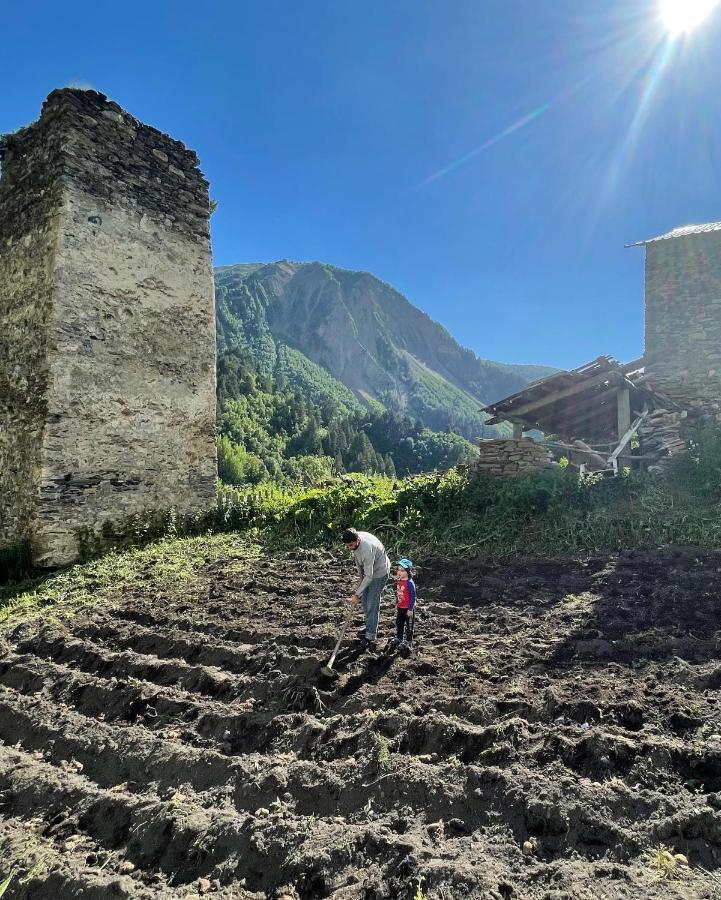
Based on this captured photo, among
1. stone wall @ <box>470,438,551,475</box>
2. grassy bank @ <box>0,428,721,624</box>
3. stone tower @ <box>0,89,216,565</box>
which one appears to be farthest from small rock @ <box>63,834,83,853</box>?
stone wall @ <box>470,438,551,475</box>

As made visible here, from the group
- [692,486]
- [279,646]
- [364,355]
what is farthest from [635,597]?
[364,355]

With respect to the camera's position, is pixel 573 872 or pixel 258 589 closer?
pixel 573 872

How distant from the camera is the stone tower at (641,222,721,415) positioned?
44.3 feet

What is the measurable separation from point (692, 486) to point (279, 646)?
720 cm

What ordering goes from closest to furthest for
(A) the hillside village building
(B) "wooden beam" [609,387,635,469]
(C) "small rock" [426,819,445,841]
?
1. (C) "small rock" [426,819,445,841]
2. (B) "wooden beam" [609,387,635,469]
3. (A) the hillside village building

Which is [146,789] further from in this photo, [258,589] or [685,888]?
[258,589]

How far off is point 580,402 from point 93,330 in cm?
1031

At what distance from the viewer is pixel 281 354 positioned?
142 metres

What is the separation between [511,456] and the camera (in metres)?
10.0

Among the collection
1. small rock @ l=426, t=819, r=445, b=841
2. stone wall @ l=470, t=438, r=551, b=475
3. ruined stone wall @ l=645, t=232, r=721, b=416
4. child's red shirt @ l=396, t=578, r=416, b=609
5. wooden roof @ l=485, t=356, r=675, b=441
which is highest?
ruined stone wall @ l=645, t=232, r=721, b=416

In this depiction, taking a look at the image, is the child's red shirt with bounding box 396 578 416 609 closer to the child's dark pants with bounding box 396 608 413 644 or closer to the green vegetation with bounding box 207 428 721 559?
the child's dark pants with bounding box 396 608 413 644

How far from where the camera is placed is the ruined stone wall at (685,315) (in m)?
13.5

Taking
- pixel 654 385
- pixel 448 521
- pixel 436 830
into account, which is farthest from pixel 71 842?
pixel 654 385

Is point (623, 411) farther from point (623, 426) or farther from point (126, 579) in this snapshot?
point (126, 579)
